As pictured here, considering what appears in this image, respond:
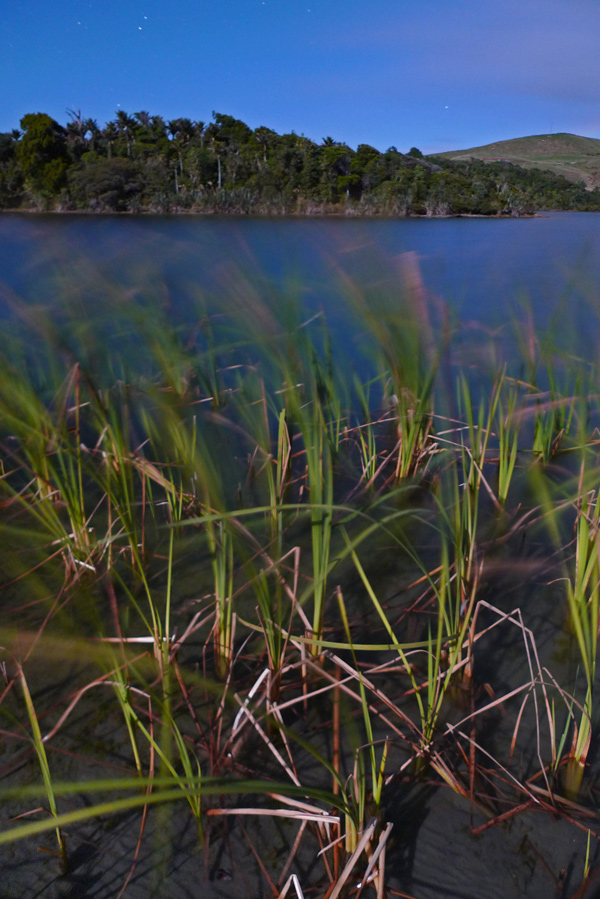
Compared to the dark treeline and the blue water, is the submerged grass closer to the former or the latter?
the blue water

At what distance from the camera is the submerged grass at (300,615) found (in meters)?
0.60

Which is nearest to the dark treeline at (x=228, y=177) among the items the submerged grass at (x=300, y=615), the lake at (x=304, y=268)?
the lake at (x=304, y=268)

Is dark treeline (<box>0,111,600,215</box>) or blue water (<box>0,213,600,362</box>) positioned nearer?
blue water (<box>0,213,600,362</box>)

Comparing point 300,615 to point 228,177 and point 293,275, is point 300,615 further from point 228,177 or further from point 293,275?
point 228,177

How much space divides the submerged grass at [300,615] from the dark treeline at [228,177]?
8.93 metres

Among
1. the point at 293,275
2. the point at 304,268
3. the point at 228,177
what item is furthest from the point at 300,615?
the point at 228,177

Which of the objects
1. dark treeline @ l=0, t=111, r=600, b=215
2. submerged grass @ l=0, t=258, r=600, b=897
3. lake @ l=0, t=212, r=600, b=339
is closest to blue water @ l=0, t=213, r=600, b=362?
lake @ l=0, t=212, r=600, b=339

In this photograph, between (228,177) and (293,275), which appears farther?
(228,177)

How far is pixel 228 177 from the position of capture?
1113 centimetres

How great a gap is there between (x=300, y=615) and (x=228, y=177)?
12.0m

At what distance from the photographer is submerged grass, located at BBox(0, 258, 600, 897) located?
1.96 ft

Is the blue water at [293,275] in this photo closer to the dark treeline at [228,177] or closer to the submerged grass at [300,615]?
the submerged grass at [300,615]

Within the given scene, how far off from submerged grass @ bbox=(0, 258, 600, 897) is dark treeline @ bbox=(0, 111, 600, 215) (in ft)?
29.3

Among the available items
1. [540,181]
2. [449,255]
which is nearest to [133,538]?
[449,255]
